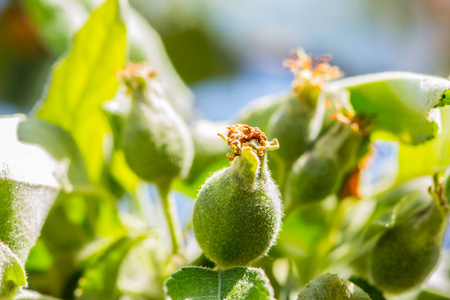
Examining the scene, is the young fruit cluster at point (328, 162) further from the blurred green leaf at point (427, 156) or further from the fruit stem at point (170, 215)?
the fruit stem at point (170, 215)

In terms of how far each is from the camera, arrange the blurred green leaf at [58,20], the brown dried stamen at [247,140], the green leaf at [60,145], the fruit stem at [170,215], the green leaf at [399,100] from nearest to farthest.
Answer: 1. the brown dried stamen at [247,140]
2. the green leaf at [399,100]
3. the green leaf at [60,145]
4. the fruit stem at [170,215]
5. the blurred green leaf at [58,20]

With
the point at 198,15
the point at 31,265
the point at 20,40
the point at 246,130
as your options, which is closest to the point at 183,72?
the point at 198,15

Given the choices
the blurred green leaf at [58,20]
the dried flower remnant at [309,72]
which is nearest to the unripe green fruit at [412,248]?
the dried flower remnant at [309,72]

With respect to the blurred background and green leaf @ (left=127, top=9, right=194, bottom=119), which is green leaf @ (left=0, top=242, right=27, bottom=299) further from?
the blurred background

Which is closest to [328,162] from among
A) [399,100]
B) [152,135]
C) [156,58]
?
[399,100]

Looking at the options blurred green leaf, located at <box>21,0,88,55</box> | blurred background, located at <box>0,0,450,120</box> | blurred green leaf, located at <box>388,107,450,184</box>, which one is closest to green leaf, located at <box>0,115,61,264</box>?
blurred green leaf, located at <box>21,0,88,55</box>

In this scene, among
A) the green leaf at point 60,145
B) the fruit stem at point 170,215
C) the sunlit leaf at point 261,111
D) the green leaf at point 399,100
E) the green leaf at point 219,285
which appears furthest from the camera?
the sunlit leaf at point 261,111
